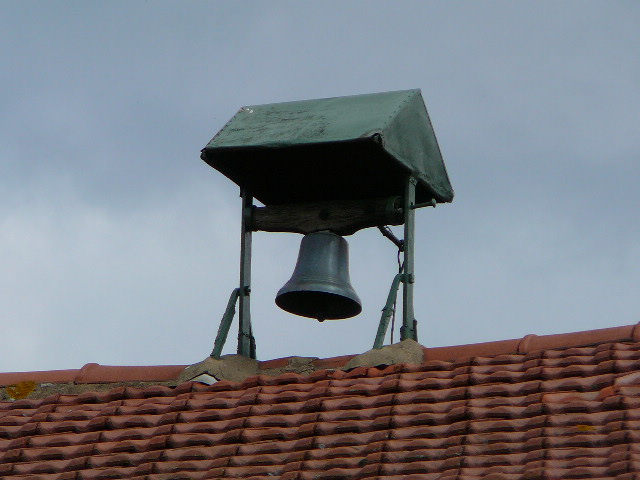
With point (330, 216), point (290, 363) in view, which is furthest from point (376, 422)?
point (330, 216)

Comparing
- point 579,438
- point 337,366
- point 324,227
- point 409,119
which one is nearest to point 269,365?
point 337,366

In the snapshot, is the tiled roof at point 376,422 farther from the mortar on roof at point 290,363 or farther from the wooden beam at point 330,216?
the wooden beam at point 330,216

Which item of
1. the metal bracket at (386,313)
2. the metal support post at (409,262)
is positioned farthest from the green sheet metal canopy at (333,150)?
the metal bracket at (386,313)

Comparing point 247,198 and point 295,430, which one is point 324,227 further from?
point 295,430

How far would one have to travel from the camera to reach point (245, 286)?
7586 mm

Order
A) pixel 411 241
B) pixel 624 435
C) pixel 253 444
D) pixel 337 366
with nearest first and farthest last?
pixel 624 435
pixel 253 444
pixel 337 366
pixel 411 241

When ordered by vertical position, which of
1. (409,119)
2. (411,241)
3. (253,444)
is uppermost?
(409,119)

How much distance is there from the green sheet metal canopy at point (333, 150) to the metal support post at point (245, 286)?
0.14m

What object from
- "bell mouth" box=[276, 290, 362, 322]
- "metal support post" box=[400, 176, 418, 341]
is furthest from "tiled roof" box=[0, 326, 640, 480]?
"bell mouth" box=[276, 290, 362, 322]

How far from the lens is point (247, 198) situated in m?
7.80

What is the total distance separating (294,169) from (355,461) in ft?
8.57

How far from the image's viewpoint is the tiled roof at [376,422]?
17.3ft

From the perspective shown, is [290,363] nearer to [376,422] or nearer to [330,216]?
[330,216]

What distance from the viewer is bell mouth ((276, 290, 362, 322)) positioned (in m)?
7.56
